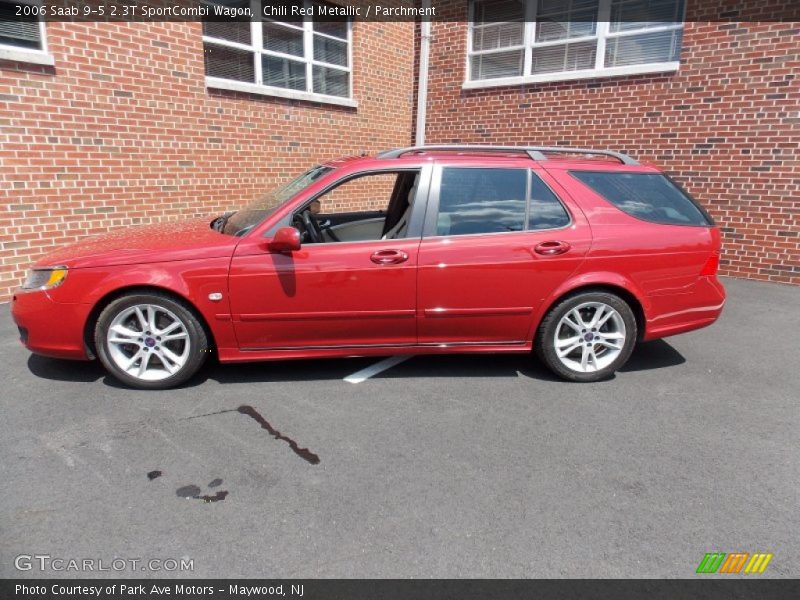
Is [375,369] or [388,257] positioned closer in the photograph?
[388,257]

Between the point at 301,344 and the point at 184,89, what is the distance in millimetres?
4765

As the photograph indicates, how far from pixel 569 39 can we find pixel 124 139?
684 centimetres

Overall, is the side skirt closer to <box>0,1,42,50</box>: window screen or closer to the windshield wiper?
the windshield wiper

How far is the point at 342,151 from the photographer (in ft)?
30.0

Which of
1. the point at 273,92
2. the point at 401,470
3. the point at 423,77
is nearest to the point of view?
the point at 401,470

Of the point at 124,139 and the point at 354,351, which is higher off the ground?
the point at 124,139

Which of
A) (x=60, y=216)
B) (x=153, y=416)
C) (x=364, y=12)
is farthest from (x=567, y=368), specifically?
(x=364, y=12)

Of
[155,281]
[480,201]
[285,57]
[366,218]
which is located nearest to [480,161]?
[480,201]

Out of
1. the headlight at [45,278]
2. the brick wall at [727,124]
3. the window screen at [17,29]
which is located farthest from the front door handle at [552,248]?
the window screen at [17,29]

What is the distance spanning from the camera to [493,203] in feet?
12.5

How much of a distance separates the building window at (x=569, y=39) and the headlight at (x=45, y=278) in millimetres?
7839

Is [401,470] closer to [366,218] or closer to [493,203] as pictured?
[493,203]

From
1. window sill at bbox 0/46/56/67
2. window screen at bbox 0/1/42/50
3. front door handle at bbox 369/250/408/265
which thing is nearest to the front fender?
front door handle at bbox 369/250/408/265
